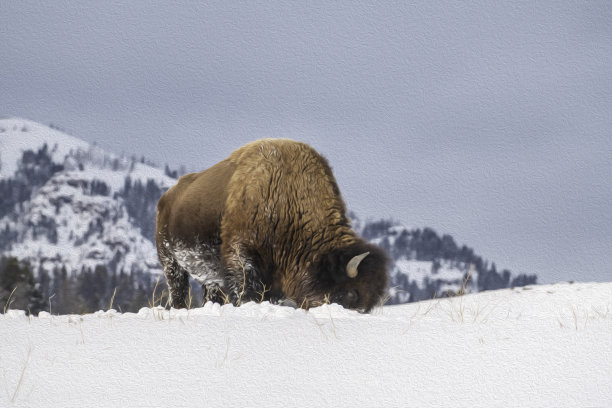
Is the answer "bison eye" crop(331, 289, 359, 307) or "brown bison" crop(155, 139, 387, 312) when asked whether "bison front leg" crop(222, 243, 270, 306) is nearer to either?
"brown bison" crop(155, 139, 387, 312)

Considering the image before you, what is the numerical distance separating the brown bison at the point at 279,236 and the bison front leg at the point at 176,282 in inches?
50.9

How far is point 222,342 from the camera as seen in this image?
4.41 meters

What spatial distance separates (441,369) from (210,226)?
6137 mm

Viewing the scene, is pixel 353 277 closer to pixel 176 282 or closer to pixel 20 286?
pixel 176 282

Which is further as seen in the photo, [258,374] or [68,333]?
[68,333]

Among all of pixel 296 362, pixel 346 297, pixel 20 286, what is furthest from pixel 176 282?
pixel 20 286

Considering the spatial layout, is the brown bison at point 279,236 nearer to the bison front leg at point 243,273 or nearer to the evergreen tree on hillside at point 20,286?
the bison front leg at point 243,273

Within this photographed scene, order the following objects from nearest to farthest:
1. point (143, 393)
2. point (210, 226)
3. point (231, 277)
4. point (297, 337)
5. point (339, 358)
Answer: point (143, 393) < point (339, 358) < point (297, 337) < point (231, 277) < point (210, 226)

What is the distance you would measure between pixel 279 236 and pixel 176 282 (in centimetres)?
360

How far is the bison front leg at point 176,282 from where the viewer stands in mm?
11469

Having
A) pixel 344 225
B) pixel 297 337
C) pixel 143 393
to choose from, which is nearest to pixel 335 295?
pixel 344 225

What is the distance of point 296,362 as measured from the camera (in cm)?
418

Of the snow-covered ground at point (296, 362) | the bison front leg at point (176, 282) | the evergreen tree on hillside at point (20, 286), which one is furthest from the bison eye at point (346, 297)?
the evergreen tree on hillside at point (20, 286)

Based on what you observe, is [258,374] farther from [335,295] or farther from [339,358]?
[335,295]
